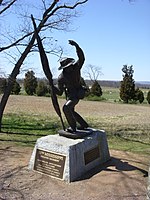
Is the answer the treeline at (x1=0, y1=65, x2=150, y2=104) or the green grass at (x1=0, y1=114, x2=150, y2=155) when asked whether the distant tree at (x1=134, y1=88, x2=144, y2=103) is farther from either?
the green grass at (x1=0, y1=114, x2=150, y2=155)

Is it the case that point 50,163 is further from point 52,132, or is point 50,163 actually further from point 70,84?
point 52,132

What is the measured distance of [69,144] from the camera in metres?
5.27

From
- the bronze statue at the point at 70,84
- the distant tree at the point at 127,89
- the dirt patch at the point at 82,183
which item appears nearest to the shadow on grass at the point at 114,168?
the dirt patch at the point at 82,183

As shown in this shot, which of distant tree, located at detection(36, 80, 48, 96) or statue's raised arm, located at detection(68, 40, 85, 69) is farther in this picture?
distant tree, located at detection(36, 80, 48, 96)

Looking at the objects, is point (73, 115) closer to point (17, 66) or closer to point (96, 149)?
point (96, 149)

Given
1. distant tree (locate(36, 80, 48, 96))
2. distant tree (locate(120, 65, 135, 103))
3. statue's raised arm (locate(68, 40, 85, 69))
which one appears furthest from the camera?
distant tree (locate(36, 80, 48, 96))

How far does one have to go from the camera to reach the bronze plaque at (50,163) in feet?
17.1

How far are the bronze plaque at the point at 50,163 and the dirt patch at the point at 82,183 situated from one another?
0.43ft

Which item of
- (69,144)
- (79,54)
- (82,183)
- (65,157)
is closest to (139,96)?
(79,54)

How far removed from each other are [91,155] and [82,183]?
86cm

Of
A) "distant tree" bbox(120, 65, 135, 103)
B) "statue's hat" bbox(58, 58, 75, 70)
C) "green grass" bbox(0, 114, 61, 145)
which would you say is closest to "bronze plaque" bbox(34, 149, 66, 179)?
"statue's hat" bbox(58, 58, 75, 70)

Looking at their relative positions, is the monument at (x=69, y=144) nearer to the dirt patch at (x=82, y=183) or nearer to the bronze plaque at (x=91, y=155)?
the bronze plaque at (x=91, y=155)

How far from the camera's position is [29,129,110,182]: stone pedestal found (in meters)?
5.14

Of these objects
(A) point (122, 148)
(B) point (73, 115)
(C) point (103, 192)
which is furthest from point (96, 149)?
(A) point (122, 148)
